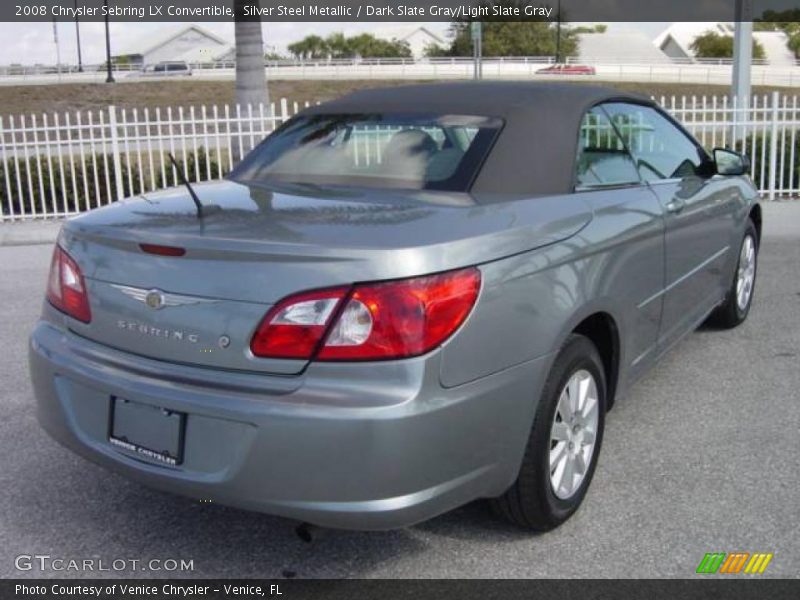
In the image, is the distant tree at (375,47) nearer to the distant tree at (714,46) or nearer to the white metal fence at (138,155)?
the distant tree at (714,46)

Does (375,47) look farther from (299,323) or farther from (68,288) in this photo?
(299,323)

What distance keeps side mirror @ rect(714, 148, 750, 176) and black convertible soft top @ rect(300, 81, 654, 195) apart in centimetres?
97

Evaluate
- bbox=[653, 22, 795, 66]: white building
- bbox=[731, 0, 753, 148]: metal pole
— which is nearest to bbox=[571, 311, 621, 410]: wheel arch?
bbox=[731, 0, 753, 148]: metal pole

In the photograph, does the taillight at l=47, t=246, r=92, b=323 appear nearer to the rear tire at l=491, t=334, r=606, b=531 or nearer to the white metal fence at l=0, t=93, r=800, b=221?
the rear tire at l=491, t=334, r=606, b=531

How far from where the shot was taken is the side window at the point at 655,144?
4094 millimetres

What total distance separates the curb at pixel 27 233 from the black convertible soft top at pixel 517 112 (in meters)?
7.21

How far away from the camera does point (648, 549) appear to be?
3.05 m

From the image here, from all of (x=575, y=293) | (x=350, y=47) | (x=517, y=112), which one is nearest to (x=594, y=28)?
(x=350, y=47)

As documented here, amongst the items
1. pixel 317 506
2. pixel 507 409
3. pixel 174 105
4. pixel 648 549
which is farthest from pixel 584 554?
pixel 174 105

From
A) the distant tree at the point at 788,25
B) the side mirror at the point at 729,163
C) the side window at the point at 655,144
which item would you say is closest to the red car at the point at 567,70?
the distant tree at the point at 788,25

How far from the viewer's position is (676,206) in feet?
13.4

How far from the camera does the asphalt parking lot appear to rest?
300 centimetres

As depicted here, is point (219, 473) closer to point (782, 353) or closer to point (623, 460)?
point (623, 460)

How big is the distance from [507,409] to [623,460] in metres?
1.28
